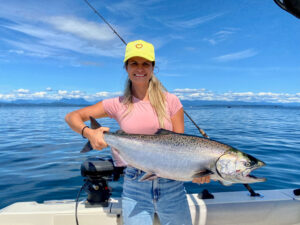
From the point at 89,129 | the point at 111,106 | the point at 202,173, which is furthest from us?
the point at 111,106

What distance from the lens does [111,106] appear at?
8.43ft

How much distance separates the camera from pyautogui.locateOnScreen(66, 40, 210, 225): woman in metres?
2.22

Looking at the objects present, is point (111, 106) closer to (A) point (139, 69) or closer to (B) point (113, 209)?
(A) point (139, 69)

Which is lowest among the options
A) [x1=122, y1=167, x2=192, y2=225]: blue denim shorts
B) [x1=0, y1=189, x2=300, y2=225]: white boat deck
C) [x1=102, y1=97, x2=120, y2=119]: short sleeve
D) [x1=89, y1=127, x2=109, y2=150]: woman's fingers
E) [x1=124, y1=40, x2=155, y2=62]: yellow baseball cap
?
[x1=0, y1=189, x2=300, y2=225]: white boat deck

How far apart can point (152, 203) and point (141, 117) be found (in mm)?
889

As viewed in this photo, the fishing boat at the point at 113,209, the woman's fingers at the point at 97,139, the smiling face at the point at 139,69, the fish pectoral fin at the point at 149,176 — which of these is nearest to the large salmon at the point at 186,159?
the fish pectoral fin at the point at 149,176

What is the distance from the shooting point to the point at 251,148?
9617 millimetres

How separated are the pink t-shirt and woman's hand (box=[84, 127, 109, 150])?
0.47 feet

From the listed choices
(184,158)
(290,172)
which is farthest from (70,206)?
(290,172)

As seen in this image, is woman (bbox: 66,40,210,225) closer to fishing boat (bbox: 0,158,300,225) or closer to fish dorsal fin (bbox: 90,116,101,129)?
fish dorsal fin (bbox: 90,116,101,129)

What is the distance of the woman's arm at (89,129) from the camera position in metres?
2.33

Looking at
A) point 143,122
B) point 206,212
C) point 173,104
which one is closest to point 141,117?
point 143,122

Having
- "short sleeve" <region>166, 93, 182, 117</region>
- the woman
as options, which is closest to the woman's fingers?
the woman

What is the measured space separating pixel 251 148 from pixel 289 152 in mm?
1436
